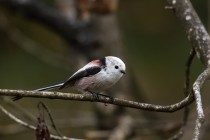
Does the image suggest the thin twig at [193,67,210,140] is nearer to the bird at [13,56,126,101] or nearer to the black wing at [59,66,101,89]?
the bird at [13,56,126,101]

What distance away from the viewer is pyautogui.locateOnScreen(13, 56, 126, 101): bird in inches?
116

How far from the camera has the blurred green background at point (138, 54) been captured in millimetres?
7254

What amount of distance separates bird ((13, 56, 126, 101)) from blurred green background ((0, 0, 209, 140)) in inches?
160

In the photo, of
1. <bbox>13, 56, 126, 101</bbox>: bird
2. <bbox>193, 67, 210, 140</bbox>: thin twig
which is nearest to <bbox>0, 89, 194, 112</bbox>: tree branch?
<bbox>193, 67, 210, 140</bbox>: thin twig

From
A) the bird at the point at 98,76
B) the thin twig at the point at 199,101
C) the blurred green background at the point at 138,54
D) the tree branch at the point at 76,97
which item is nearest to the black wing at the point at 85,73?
the bird at the point at 98,76

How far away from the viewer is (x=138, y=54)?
777 cm

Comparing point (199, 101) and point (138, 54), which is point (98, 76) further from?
point (138, 54)

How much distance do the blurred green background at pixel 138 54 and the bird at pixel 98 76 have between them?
4.05 m

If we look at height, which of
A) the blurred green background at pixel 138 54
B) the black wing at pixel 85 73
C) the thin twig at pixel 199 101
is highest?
the black wing at pixel 85 73

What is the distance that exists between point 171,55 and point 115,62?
14.8 ft

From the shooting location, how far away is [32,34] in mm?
7840

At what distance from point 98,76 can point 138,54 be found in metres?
4.79

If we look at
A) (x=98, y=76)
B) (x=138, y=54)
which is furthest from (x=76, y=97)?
(x=138, y=54)

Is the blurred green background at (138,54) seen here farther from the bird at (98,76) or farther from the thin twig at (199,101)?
the thin twig at (199,101)
